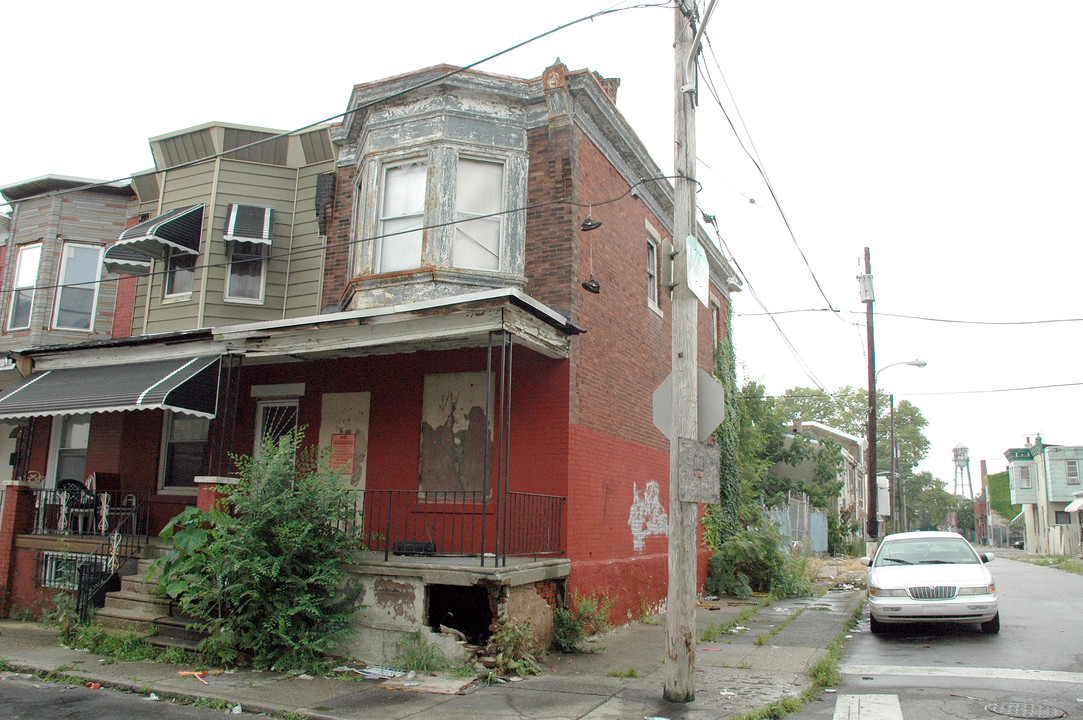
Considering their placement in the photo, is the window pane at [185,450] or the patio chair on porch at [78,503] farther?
the window pane at [185,450]

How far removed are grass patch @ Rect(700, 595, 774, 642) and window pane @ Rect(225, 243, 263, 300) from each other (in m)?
9.12

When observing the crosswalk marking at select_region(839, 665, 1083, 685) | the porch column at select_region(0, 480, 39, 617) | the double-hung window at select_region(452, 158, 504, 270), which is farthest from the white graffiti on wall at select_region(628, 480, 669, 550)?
the porch column at select_region(0, 480, 39, 617)

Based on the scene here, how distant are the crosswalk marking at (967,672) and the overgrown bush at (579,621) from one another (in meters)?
2.90

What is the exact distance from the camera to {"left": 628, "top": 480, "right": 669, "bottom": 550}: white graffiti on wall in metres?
12.1

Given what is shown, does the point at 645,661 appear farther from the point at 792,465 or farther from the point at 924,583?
the point at 792,465

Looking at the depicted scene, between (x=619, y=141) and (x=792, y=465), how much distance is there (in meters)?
17.3

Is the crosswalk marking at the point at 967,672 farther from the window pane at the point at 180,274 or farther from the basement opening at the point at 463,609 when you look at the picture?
the window pane at the point at 180,274

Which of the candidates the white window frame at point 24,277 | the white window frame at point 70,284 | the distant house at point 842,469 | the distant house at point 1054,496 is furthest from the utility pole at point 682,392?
the distant house at point 1054,496

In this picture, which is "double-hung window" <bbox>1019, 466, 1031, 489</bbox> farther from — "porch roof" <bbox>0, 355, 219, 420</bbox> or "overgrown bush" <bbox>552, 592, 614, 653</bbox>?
"porch roof" <bbox>0, 355, 219, 420</bbox>

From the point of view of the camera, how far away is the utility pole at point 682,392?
22.5 feet

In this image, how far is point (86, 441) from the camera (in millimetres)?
13695

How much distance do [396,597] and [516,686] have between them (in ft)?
5.39

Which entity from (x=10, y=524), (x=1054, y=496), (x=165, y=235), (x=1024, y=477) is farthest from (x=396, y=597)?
(x=1024, y=477)

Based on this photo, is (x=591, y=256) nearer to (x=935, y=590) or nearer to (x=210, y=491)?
(x=210, y=491)
